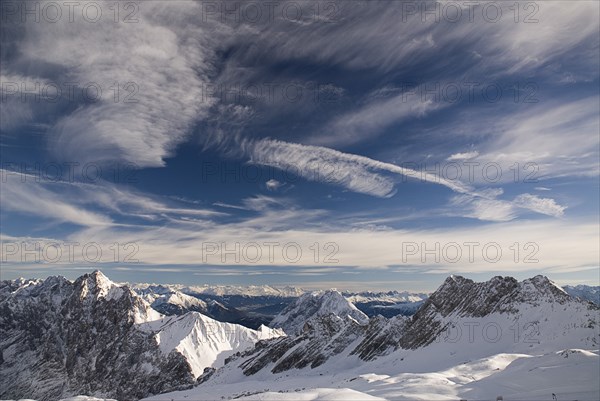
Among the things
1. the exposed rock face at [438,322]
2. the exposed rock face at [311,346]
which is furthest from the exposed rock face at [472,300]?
the exposed rock face at [311,346]

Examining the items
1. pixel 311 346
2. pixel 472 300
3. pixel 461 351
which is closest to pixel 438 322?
pixel 472 300

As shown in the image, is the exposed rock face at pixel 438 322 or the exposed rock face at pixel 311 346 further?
the exposed rock face at pixel 311 346

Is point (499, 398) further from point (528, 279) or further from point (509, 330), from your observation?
point (528, 279)

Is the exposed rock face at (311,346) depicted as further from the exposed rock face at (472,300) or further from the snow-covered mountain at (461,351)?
the exposed rock face at (472,300)

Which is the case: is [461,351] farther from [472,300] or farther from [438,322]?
[472,300]

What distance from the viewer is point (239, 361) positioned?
146m

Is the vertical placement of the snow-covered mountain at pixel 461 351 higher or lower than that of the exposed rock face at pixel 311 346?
higher

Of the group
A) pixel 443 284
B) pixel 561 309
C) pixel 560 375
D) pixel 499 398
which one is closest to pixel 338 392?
pixel 499 398

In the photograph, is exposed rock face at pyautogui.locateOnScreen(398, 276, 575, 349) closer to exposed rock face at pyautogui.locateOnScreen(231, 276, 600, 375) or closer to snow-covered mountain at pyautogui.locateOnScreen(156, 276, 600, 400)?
exposed rock face at pyautogui.locateOnScreen(231, 276, 600, 375)

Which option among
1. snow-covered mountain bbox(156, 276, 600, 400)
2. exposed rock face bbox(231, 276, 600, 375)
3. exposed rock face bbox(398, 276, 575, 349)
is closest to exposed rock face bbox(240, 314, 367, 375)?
exposed rock face bbox(231, 276, 600, 375)

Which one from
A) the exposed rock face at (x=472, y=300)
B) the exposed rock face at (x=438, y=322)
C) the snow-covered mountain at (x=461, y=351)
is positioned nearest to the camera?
the snow-covered mountain at (x=461, y=351)

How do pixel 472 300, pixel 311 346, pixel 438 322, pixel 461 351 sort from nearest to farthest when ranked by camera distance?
pixel 461 351, pixel 472 300, pixel 438 322, pixel 311 346

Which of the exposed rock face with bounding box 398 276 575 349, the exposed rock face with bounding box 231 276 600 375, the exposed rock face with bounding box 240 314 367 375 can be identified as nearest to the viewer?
the exposed rock face with bounding box 231 276 600 375

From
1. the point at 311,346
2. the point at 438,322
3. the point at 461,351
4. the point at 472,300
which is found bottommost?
the point at 311,346
